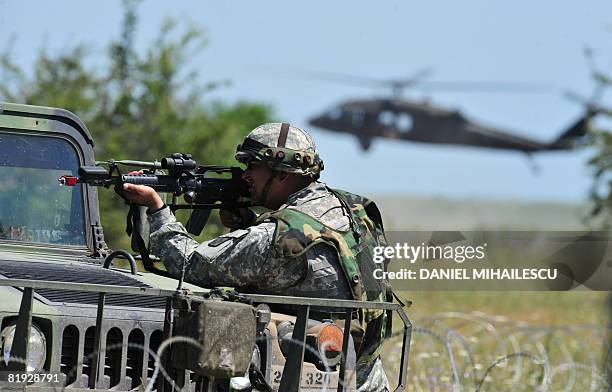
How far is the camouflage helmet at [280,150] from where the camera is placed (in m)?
6.84

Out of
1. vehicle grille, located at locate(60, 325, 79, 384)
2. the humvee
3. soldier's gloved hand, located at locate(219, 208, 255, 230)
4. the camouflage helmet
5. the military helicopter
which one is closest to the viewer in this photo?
the humvee

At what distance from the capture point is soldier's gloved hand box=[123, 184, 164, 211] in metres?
6.54

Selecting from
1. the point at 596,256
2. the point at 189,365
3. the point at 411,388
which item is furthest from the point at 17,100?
the point at 189,365

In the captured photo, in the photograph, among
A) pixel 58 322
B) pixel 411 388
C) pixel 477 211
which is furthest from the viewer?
pixel 477 211

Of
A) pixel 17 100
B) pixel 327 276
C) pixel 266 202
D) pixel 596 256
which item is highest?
pixel 17 100

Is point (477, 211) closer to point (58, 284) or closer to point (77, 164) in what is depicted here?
point (77, 164)

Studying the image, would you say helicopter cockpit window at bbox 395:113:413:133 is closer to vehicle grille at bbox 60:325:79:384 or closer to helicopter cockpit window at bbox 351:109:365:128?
helicopter cockpit window at bbox 351:109:365:128

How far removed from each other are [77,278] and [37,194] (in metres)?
1.29

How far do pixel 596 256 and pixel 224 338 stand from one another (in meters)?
6.32

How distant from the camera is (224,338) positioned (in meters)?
5.67

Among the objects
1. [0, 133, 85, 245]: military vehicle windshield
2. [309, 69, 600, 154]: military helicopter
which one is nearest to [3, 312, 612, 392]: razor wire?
[0, 133, 85, 245]: military vehicle windshield

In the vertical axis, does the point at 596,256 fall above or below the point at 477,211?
below

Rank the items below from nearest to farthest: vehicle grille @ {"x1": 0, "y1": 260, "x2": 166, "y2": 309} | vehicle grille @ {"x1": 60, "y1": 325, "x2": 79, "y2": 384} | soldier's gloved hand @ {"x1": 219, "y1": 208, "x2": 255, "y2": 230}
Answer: vehicle grille @ {"x1": 60, "y1": 325, "x2": 79, "y2": 384} → vehicle grille @ {"x1": 0, "y1": 260, "x2": 166, "y2": 309} → soldier's gloved hand @ {"x1": 219, "y1": 208, "x2": 255, "y2": 230}

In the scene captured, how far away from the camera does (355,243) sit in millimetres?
6785
